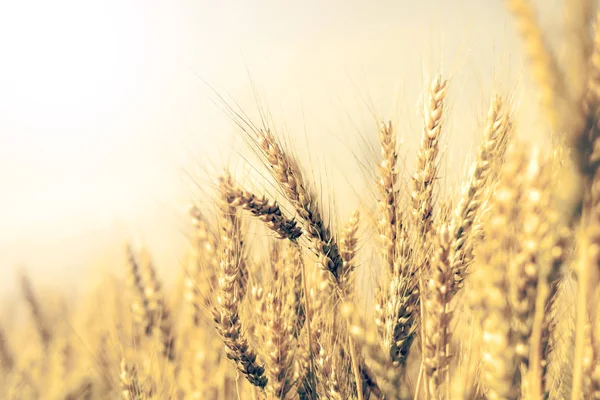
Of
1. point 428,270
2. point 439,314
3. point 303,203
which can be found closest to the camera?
point 439,314

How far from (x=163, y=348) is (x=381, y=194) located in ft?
4.39

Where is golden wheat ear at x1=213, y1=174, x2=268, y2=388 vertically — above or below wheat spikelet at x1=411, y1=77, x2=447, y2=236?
below

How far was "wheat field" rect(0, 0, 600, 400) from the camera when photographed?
2.66 ft

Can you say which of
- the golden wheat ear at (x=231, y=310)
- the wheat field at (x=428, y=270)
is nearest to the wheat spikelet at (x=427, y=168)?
the wheat field at (x=428, y=270)

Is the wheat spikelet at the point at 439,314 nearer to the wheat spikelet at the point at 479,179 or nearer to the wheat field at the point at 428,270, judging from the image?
the wheat field at the point at 428,270

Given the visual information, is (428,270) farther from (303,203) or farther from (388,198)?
(303,203)

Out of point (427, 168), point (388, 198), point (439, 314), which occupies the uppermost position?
point (427, 168)

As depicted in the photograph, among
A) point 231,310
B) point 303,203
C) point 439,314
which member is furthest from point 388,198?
point 231,310

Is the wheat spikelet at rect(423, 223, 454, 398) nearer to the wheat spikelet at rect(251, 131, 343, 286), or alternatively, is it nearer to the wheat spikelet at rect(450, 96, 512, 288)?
the wheat spikelet at rect(450, 96, 512, 288)

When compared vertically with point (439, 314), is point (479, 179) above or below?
above

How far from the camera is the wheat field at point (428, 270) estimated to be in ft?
2.66

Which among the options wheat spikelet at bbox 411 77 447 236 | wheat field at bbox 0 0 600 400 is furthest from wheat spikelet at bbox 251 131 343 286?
wheat spikelet at bbox 411 77 447 236

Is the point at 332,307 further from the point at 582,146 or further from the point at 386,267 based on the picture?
the point at 582,146

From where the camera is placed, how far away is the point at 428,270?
3.88 ft
